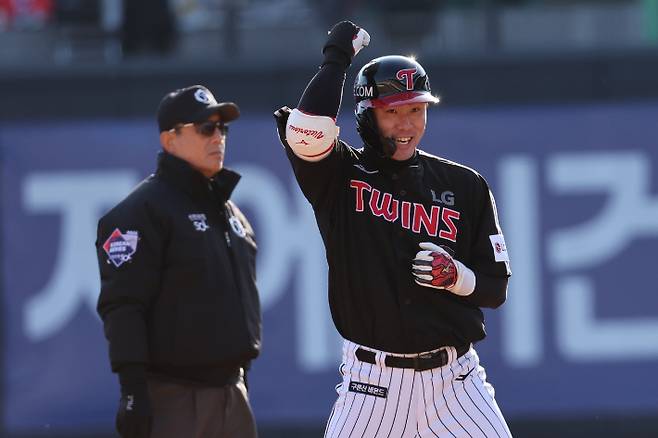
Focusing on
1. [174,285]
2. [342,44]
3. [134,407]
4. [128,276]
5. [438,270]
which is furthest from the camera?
[174,285]

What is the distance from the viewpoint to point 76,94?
8.16m

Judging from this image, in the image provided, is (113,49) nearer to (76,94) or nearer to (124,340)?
(76,94)

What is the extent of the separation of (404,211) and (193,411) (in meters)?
1.21

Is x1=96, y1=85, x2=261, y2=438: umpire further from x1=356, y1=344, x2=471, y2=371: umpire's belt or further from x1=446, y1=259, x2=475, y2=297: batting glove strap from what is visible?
x1=446, y1=259, x2=475, y2=297: batting glove strap

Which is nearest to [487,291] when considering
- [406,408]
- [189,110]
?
[406,408]

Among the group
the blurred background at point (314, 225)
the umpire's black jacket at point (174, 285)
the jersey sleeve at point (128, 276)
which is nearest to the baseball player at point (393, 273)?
the umpire's black jacket at point (174, 285)

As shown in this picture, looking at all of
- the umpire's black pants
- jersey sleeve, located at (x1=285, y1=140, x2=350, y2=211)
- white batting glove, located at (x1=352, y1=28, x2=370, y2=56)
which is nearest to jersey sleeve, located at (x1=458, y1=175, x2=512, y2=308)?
jersey sleeve, located at (x1=285, y1=140, x2=350, y2=211)

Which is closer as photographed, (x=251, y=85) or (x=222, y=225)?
(x=222, y=225)

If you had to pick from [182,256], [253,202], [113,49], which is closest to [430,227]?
[182,256]

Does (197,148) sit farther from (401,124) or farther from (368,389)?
(368,389)

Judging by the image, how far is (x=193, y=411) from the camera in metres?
5.02

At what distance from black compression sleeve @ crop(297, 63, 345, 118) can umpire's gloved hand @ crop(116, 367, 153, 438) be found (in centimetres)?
124

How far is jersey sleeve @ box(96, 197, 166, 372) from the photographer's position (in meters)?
4.82

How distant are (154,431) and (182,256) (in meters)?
0.67
